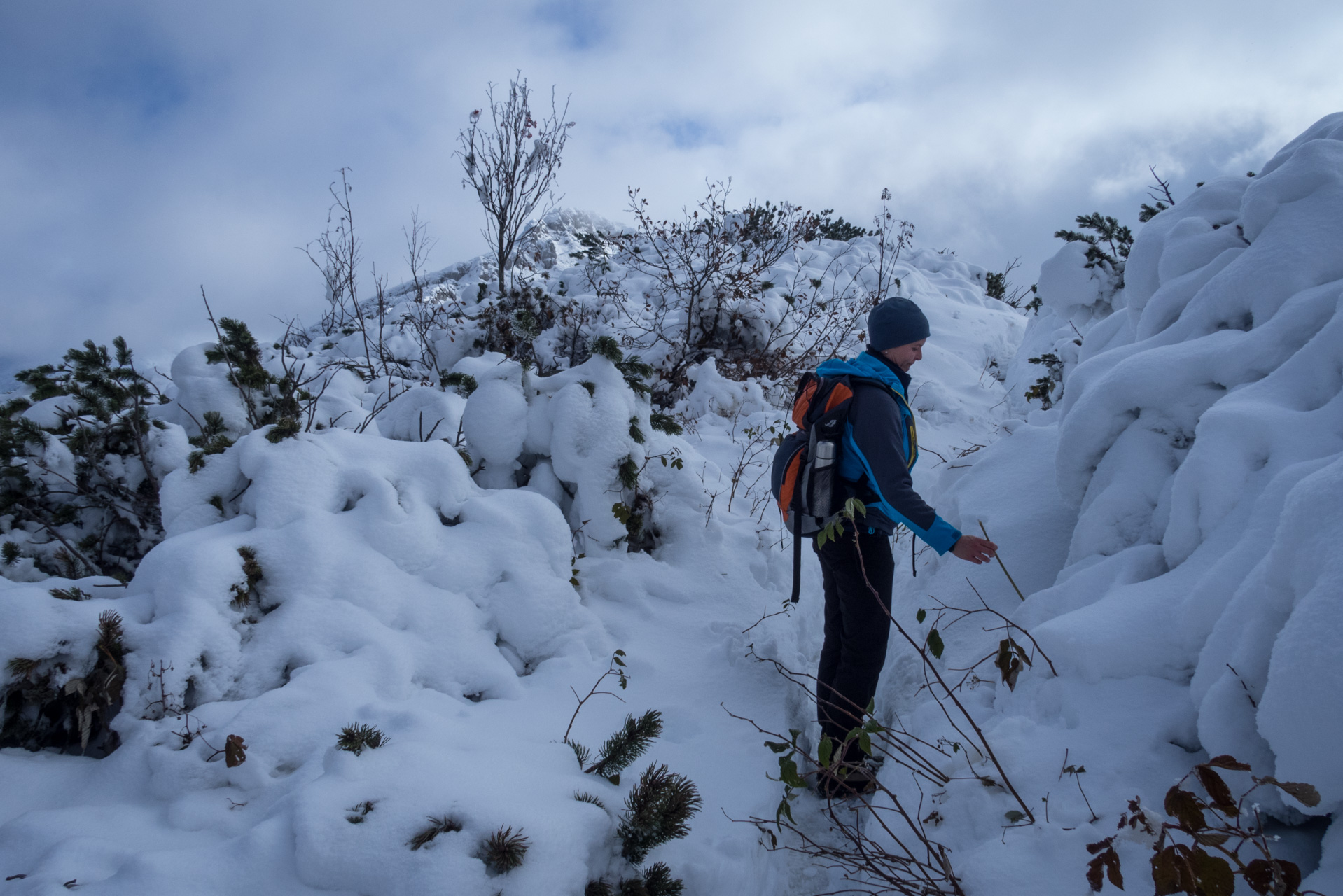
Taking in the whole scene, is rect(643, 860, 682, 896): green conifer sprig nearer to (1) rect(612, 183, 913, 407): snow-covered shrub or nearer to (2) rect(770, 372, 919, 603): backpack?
(2) rect(770, 372, 919, 603): backpack

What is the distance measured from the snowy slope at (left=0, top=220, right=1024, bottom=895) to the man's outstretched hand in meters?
1.31

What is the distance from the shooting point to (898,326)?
2480 millimetres

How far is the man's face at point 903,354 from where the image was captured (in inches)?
98.3

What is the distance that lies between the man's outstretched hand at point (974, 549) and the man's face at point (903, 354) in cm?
74

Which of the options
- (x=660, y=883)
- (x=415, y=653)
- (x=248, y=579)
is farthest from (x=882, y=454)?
(x=248, y=579)

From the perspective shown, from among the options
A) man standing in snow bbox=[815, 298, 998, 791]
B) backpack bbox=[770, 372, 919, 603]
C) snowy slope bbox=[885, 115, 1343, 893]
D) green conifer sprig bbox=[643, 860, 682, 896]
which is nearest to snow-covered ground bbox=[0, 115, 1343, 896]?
snowy slope bbox=[885, 115, 1343, 893]

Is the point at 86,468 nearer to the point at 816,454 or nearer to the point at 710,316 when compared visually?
the point at 816,454

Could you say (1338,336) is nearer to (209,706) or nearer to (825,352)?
(209,706)

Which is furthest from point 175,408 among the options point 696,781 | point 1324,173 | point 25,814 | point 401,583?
point 1324,173

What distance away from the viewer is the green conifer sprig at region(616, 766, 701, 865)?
1.86m

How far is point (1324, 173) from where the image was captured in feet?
8.73

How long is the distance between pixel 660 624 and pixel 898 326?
2.18 meters

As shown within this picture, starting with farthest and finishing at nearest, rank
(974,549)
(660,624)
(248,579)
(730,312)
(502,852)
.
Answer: (730,312), (660,624), (248,579), (974,549), (502,852)

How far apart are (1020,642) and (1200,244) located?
2.43 metres
